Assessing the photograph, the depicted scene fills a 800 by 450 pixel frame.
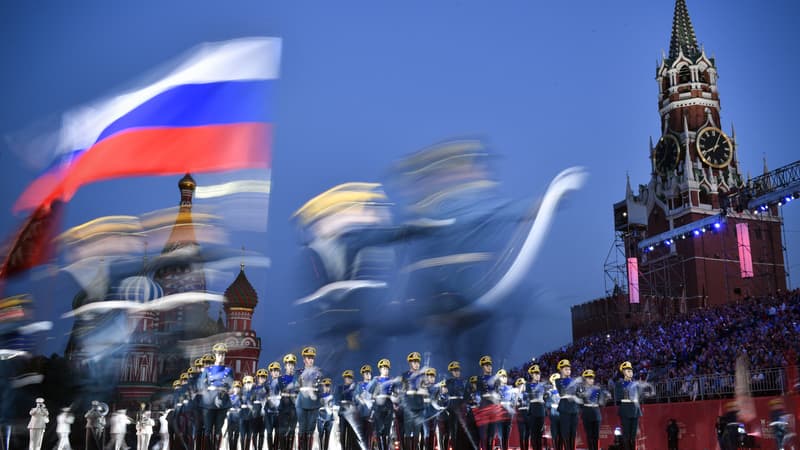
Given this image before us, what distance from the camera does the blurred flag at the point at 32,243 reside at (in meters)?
26.5

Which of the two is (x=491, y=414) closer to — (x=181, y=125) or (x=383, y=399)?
(x=383, y=399)

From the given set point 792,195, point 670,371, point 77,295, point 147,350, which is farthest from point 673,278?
point 77,295

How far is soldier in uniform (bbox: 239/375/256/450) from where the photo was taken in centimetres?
1648

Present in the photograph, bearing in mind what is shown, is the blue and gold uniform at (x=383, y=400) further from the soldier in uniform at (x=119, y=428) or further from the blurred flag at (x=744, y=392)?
the soldier in uniform at (x=119, y=428)

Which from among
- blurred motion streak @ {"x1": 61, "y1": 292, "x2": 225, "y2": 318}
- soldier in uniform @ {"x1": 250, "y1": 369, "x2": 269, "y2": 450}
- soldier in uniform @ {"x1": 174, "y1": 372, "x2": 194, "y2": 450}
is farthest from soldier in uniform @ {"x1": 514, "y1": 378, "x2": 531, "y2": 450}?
blurred motion streak @ {"x1": 61, "y1": 292, "x2": 225, "y2": 318}

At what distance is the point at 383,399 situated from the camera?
15.5 meters

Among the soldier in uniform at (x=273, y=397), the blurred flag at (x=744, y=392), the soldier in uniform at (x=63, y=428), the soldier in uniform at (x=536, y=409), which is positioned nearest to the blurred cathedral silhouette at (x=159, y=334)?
the soldier in uniform at (x=63, y=428)

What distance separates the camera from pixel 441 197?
87.4 feet

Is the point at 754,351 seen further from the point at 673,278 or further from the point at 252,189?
the point at 673,278

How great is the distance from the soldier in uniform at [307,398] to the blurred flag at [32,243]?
14157 mm

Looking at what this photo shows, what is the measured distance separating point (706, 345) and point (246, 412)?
911 inches

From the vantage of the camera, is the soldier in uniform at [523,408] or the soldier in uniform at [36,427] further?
the soldier in uniform at [36,427]

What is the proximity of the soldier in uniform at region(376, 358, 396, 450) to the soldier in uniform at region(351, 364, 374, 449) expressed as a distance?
0.15 metres

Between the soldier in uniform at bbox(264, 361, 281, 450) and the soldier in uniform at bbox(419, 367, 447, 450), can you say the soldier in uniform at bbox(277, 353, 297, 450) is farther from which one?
the soldier in uniform at bbox(419, 367, 447, 450)
